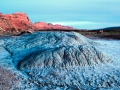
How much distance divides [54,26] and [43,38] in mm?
30563

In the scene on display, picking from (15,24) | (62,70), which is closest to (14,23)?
(15,24)

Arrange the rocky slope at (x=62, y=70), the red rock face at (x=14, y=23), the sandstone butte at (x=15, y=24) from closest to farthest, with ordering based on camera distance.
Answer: the rocky slope at (x=62, y=70), the sandstone butte at (x=15, y=24), the red rock face at (x=14, y=23)

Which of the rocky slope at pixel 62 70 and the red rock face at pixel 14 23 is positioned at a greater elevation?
the red rock face at pixel 14 23

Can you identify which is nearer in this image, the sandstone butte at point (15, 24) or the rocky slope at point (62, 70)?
the rocky slope at point (62, 70)

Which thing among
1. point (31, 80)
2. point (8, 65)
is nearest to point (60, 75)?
point (31, 80)

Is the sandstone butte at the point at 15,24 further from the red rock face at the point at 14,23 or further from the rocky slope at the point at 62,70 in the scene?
the rocky slope at the point at 62,70

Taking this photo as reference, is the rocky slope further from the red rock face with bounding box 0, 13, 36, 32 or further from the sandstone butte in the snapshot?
the red rock face with bounding box 0, 13, 36, 32

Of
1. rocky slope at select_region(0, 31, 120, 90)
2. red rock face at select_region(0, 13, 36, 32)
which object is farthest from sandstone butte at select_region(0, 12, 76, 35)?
rocky slope at select_region(0, 31, 120, 90)

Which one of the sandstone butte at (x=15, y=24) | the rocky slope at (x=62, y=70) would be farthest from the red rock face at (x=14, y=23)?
the rocky slope at (x=62, y=70)

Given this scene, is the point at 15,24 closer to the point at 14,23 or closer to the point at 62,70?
the point at 14,23

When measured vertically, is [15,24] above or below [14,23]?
below

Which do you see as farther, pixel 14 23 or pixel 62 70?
pixel 14 23

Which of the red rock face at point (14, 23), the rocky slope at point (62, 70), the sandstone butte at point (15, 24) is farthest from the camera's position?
the red rock face at point (14, 23)

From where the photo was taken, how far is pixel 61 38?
15109mm
